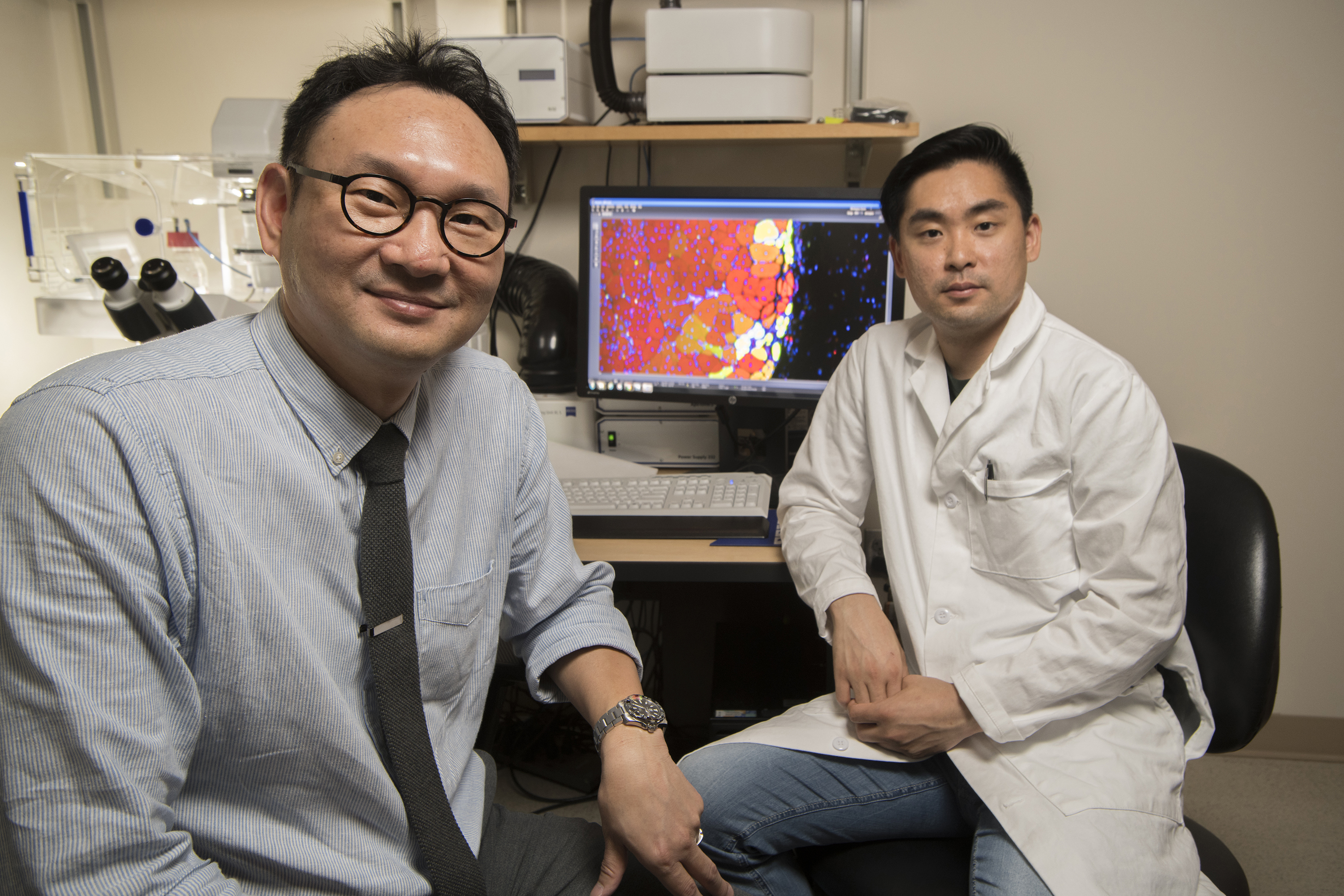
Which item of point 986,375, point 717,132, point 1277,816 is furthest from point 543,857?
point 1277,816

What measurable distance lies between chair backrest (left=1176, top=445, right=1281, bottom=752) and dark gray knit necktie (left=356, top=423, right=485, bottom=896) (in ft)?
3.36

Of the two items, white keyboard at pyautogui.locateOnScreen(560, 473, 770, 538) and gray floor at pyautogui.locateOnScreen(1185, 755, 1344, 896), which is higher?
white keyboard at pyautogui.locateOnScreen(560, 473, 770, 538)

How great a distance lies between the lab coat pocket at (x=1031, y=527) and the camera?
3.78 ft

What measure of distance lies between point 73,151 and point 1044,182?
8.28ft

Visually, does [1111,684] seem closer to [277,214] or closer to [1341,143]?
[277,214]

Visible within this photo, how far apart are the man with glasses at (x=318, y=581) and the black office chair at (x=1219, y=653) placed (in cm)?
27

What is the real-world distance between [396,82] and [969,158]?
0.86m

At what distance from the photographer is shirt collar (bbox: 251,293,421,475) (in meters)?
0.79

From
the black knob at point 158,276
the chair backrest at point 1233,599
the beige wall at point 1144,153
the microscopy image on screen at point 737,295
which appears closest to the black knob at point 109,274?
the black knob at point 158,276

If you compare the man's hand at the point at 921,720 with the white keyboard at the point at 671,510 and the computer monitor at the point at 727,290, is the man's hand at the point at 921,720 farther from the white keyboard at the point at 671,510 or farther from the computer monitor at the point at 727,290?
the computer monitor at the point at 727,290

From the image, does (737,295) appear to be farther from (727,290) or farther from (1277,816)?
(1277,816)

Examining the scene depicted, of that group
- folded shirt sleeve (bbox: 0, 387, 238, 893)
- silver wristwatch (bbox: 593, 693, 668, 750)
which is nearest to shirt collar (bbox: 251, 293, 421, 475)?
folded shirt sleeve (bbox: 0, 387, 238, 893)

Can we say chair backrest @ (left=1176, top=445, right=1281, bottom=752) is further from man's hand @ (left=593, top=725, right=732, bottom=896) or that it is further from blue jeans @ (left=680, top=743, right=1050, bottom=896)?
man's hand @ (left=593, top=725, right=732, bottom=896)

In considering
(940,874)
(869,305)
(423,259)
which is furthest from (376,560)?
(869,305)
